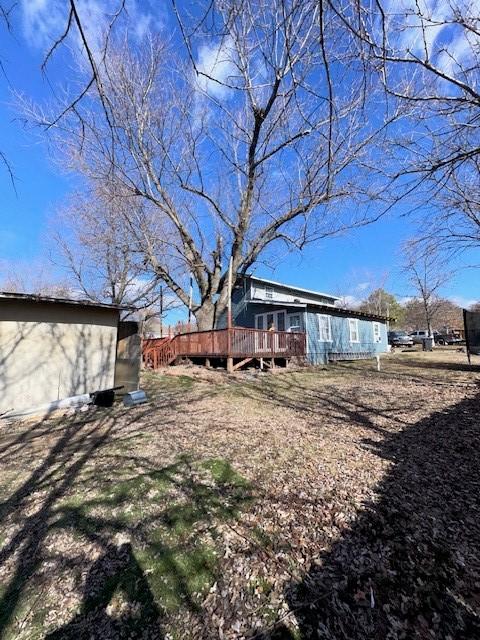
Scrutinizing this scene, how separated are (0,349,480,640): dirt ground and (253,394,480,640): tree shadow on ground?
1 cm

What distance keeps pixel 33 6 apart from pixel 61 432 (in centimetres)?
556

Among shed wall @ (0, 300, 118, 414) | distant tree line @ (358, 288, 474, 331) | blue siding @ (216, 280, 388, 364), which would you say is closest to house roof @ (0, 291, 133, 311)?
shed wall @ (0, 300, 118, 414)

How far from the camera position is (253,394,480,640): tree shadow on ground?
1802mm

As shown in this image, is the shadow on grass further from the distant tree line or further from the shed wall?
the distant tree line

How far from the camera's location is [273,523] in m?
2.74

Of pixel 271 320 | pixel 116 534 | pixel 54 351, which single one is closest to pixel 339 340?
pixel 271 320

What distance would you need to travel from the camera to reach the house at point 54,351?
20.7 ft

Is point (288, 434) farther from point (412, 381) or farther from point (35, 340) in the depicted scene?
point (412, 381)

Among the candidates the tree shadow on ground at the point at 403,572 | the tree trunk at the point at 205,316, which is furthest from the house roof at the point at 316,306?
the tree shadow on ground at the point at 403,572

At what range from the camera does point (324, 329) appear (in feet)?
56.3

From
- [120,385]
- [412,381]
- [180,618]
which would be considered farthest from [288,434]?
[412,381]

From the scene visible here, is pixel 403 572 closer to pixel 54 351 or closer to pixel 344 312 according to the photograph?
pixel 54 351

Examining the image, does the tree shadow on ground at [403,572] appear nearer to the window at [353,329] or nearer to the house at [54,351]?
the house at [54,351]

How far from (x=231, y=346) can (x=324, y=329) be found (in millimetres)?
6622
